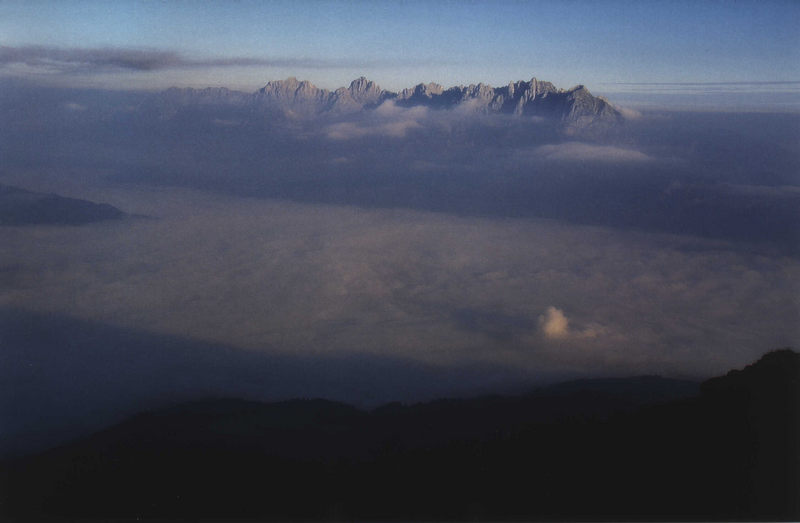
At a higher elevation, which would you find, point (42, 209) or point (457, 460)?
point (42, 209)

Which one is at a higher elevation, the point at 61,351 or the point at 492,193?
the point at 492,193

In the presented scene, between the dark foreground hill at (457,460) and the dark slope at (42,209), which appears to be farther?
the dark slope at (42,209)

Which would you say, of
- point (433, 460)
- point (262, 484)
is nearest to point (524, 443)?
point (433, 460)

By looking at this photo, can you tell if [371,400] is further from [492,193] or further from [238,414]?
[492,193]

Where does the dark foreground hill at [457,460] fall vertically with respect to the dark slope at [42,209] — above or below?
below

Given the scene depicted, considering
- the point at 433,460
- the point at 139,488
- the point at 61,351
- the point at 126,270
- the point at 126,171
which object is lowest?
the point at 139,488
